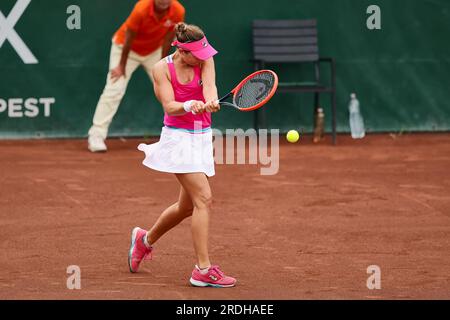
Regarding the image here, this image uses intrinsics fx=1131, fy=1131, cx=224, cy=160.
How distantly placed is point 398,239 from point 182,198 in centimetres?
187

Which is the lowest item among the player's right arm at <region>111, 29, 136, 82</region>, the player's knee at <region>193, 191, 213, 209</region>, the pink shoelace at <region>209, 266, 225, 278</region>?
the pink shoelace at <region>209, 266, 225, 278</region>

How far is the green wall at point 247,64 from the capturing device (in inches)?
487

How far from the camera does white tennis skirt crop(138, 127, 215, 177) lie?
6.44m

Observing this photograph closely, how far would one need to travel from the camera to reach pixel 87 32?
12.4 m

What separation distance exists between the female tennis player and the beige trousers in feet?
17.3

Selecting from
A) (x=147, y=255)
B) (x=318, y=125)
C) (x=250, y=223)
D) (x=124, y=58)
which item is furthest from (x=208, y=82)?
(x=318, y=125)

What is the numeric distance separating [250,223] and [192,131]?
2.06 m

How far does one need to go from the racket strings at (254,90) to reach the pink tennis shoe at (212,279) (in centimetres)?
96

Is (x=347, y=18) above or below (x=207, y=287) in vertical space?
above

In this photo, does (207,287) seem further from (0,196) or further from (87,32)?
(87,32)

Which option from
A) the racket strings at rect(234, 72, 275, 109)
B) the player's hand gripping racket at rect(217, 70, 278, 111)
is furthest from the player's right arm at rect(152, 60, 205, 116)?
the racket strings at rect(234, 72, 275, 109)

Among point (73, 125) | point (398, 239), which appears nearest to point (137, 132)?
point (73, 125)

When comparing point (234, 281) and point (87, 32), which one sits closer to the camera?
point (234, 281)

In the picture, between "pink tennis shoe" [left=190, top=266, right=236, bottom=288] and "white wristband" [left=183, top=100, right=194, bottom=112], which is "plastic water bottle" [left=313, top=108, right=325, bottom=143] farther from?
"white wristband" [left=183, top=100, right=194, bottom=112]
